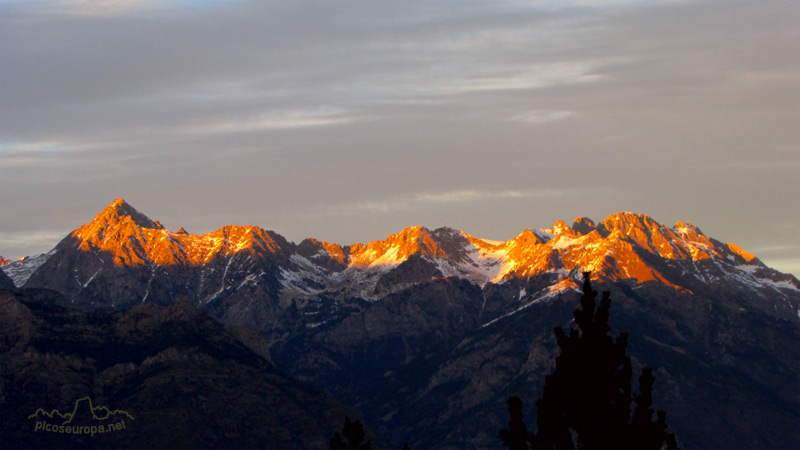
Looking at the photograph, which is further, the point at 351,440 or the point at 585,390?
the point at 351,440

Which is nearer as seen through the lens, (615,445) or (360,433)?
(615,445)

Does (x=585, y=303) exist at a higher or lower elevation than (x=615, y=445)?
higher

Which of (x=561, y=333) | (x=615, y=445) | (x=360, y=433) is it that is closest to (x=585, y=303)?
(x=561, y=333)

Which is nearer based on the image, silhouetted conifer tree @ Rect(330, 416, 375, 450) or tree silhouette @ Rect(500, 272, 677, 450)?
tree silhouette @ Rect(500, 272, 677, 450)

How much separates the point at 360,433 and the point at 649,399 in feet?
83.2

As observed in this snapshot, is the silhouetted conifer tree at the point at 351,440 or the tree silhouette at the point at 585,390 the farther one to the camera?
the silhouetted conifer tree at the point at 351,440

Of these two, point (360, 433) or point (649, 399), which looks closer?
point (649, 399)

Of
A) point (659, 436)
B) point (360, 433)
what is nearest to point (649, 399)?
point (659, 436)

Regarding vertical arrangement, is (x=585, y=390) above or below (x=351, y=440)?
above

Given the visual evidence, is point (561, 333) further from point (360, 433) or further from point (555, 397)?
point (360, 433)

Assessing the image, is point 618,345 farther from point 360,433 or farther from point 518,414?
point 360,433

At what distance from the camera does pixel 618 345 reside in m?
119

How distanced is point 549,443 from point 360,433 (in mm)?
17294

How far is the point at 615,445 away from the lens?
381ft
